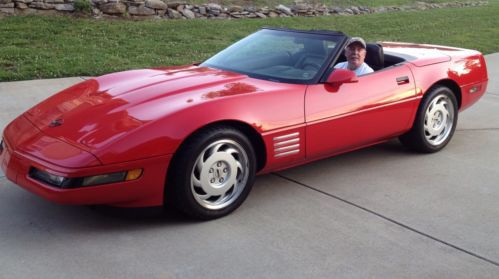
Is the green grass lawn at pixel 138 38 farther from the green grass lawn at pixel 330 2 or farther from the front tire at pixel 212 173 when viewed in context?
the front tire at pixel 212 173

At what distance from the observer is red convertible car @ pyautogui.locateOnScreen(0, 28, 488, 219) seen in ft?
10.7

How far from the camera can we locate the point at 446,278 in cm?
304

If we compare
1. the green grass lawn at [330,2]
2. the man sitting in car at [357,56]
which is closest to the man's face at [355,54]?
the man sitting in car at [357,56]

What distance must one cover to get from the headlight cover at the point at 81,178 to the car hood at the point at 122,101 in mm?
176

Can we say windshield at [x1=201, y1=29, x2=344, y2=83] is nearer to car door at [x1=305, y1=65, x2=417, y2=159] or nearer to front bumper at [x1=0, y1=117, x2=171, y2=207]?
car door at [x1=305, y1=65, x2=417, y2=159]

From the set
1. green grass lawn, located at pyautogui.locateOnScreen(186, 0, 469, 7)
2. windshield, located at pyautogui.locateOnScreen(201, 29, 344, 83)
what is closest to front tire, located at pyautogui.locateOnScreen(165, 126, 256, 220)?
windshield, located at pyautogui.locateOnScreen(201, 29, 344, 83)

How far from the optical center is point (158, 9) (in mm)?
11984

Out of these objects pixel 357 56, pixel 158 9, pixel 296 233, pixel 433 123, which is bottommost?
pixel 296 233

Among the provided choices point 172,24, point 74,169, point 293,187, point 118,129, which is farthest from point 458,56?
point 172,24

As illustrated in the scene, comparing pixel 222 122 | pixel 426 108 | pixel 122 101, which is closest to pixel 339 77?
pixel 222 122

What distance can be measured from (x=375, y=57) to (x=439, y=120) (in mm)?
832

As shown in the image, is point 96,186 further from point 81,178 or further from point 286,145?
point 286,145

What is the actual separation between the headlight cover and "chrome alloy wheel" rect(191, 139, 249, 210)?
0.41 m

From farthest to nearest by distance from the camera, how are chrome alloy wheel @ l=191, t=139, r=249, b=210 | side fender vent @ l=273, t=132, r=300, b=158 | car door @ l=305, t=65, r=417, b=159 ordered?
car door @ l=305, t=65, r=417, b=159 < side fender vent @ l=273, t=132, r=300, b=158 < chrome alloy wheel @ l=191, t=139, r=249, b=210
